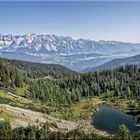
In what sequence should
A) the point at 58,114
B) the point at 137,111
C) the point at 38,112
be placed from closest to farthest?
the point at 38,112 → the point at 58,114 → the point at 137,111

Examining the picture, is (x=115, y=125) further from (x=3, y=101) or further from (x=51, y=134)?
(x=51, y=134)

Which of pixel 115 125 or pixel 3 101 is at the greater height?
pixel 3 101

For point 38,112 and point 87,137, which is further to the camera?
point 38,112

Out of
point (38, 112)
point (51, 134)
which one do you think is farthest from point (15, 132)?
point (38, 112)

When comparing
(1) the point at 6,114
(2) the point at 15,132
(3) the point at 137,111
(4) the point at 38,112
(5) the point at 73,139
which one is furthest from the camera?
(3) the point at 137,111

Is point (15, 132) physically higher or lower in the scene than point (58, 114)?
higher

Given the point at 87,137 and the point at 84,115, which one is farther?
the point at 84,115

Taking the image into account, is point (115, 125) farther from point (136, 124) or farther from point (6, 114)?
point (6, 114)

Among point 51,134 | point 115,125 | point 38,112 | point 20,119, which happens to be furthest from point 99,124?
point 51,134

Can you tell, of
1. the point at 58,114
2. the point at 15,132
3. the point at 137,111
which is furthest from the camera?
the point at 137,111
